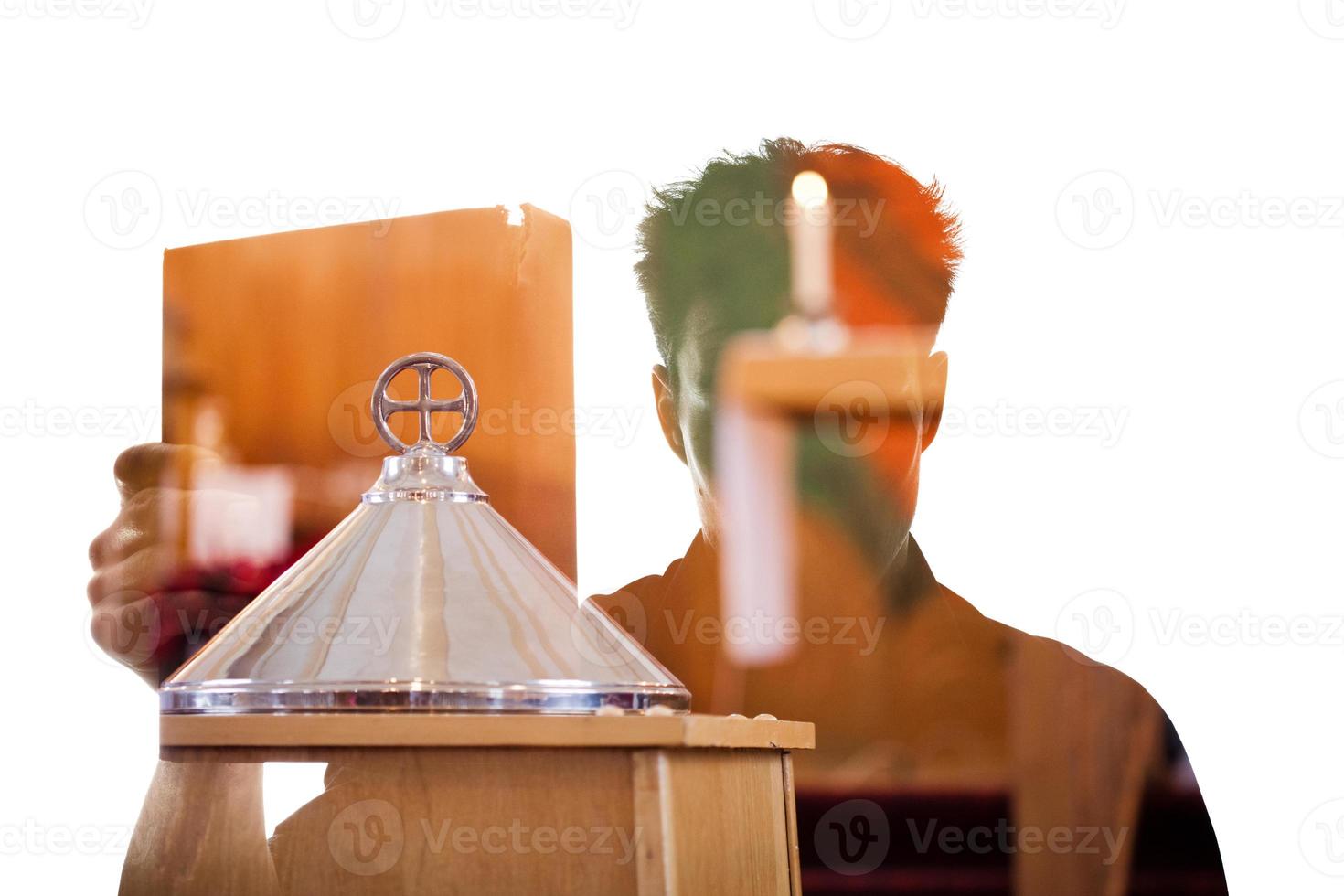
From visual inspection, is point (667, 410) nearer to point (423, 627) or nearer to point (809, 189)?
point (809, 189)

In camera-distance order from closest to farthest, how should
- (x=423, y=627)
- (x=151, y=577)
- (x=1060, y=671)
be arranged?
(x=423, y=627) → (x=1060, y=671) → (x=151, y=577)

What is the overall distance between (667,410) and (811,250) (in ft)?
0.53

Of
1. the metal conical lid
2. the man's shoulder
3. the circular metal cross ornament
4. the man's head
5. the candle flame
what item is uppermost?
the candle flame

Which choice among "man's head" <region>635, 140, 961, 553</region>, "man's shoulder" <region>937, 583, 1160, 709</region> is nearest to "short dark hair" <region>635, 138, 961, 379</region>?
"man's head" <region>635, 140, 961, 553</region>

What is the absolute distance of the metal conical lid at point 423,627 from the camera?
694 millimetres

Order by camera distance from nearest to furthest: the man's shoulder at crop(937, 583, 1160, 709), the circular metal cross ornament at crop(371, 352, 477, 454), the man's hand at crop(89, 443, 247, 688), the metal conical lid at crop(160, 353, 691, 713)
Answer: the metal conical lid at crop(160, 353, 691, 713) < the circular metal cross ornament at crop(371, 352, 477, 454) < the man's shoulder at crop(937, 583, 1160, 709) < the man's hand at crop(89, 443, 247, 688)

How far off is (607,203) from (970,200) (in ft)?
0.92

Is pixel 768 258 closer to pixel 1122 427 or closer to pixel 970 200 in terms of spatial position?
pixel 970 200

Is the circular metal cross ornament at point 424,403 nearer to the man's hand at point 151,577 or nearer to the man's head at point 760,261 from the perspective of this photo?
the man's head at point 760,261

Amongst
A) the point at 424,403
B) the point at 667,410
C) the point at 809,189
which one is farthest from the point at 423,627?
the point at 809,189

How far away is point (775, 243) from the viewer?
1058mm

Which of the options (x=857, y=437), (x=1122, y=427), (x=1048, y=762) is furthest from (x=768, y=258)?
(x=1048, y=762)

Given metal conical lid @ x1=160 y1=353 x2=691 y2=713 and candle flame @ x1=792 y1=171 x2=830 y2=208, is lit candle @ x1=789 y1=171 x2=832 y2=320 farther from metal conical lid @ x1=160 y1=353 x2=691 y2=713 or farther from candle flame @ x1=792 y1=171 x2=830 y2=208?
metal conical lid @ x1=160 y1=353 x2=691 y2=713

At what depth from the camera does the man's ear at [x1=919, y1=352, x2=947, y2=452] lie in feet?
3.38
